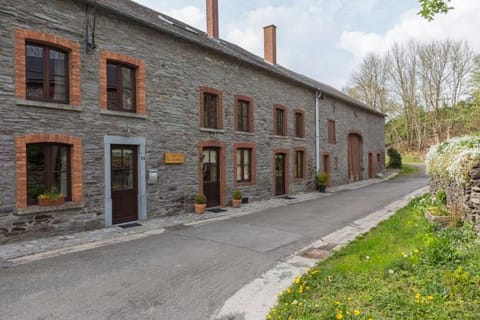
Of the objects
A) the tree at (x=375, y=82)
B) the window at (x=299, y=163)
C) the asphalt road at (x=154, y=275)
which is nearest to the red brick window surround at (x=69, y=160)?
the asphalt road at (x=154, y=275)

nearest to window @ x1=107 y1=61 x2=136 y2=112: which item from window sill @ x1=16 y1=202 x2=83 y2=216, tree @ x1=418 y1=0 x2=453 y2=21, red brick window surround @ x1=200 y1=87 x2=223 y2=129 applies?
red brick window surround @ x1=200 y1=87 x2=223 y2=129

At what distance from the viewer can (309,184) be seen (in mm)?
16641

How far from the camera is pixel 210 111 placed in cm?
1127

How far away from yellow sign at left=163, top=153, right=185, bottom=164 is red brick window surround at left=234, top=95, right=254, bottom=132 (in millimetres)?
3372

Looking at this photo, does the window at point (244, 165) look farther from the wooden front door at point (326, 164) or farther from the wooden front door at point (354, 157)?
the wooden front door at point (354, 157)

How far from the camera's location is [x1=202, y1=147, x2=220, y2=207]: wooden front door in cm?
1101

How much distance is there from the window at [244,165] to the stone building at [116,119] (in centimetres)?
5

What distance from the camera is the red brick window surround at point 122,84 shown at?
7.96m

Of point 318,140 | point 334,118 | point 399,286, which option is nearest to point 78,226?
point 399,286

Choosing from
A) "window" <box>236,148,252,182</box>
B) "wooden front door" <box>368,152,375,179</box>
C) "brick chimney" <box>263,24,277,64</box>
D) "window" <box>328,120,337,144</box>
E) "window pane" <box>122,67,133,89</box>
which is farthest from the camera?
"wooden front door" <box>368,152,375,179</box>

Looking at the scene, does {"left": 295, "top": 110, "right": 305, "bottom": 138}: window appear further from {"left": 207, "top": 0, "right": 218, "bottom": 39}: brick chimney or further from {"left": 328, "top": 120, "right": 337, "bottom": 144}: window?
{"left": 207, "top": 0, "right": 218, "bottom": 39}: brick chimney

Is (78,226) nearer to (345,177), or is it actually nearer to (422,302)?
(422,302)

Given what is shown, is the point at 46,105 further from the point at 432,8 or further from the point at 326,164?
the point at 326,164

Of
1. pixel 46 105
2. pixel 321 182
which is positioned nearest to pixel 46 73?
pixel 46 105
